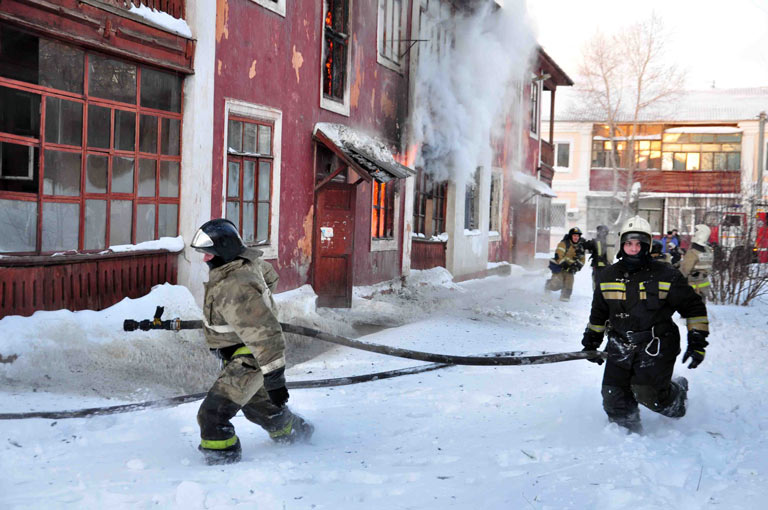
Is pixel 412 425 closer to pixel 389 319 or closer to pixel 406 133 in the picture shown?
pixel 389 319

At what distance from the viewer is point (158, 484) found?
4109mm

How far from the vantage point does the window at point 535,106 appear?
2506cm

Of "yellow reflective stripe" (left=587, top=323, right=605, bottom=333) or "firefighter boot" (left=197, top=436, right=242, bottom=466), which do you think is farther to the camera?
"yellow reflective stripe" (left=587, top=323, right=605, bottom=333)

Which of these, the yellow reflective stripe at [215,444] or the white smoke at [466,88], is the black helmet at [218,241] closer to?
the yellow reflective stripe at [215,444]

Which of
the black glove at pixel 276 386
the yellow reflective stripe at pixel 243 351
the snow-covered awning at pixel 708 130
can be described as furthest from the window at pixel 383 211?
the snow-covered awning at pixel 708 130

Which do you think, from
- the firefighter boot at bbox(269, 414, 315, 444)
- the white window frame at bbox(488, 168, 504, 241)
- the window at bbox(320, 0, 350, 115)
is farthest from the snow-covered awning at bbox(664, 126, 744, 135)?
the firefighter boot at bbox(269, 414, 315, 444)

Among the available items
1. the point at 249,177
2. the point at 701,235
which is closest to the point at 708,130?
the point at 701,235

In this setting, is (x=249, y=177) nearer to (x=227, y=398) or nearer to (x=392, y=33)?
(x=392, y=33)

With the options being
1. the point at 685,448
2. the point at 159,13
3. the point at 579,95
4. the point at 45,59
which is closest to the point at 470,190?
the point at 159,13

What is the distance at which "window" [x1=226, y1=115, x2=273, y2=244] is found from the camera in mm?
9867

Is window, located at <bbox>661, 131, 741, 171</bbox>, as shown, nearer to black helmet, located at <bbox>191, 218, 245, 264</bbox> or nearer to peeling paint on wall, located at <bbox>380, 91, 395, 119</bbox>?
peeling paint on wall, located at <bbox>380, 91, 395, 119</bbox>

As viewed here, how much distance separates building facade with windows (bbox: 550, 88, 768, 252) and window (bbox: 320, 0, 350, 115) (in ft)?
90.3

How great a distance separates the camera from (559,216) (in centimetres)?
4006

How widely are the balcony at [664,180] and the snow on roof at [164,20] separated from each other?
32.9 m
